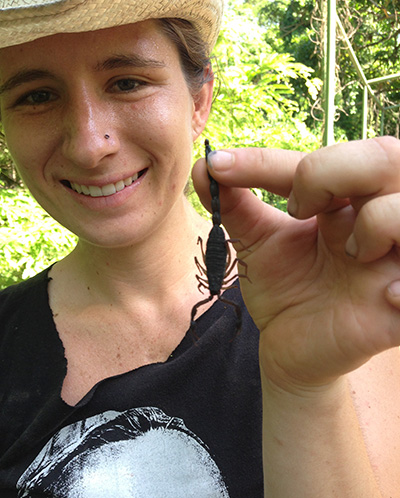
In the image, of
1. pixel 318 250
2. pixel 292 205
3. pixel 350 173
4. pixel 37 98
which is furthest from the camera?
pixel 37 98

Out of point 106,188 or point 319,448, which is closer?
point 319,448

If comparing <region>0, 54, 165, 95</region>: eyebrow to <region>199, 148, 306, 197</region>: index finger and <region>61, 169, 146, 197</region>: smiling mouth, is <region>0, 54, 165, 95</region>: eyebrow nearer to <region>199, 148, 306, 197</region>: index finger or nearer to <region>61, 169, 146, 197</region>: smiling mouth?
<region>61, 169, 146, 197</region>: smiling mouth

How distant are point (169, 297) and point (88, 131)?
105 cm

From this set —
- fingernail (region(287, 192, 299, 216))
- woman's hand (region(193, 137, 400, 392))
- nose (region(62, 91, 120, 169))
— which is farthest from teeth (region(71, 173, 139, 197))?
fingernail (region(287, 192, 299, 216))

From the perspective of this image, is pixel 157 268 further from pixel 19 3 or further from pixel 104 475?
pixel 19 3

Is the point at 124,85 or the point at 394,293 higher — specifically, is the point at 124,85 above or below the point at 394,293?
above

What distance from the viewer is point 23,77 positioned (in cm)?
201

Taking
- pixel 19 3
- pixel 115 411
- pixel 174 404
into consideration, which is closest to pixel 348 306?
pixel 174 404

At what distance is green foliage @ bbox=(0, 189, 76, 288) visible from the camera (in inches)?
181

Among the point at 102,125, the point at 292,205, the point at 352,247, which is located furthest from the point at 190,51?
the point at 352,247

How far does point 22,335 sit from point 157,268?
32.0 inches

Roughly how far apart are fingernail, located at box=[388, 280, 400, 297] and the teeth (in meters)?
1.30

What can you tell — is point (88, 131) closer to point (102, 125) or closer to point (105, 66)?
point (102, 125)

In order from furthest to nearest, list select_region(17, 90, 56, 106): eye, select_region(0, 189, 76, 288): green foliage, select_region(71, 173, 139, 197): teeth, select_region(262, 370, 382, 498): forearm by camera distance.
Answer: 1. select_region(0, 189, 76, 288): green foliage
2. select_region(71, 173, 139, 197): teeth
3. select_region(17, 90, 56, 106): eye
4. select_region(262, 370, 382, 498): forearm
